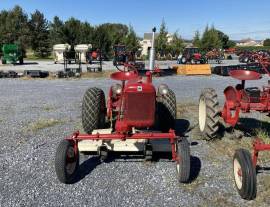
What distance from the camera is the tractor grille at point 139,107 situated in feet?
18.1

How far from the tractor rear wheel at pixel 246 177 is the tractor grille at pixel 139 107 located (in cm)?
142

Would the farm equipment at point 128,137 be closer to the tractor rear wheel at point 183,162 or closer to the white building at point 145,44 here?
the tractor rear wheel at point 183,162

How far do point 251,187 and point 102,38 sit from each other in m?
44.6

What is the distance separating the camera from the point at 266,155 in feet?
20.8

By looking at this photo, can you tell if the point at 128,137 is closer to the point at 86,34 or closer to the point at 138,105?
the point at 138,105

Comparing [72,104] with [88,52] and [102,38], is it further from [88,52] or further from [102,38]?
[102,38]

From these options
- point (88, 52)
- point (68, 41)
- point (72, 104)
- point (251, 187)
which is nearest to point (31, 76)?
point (72, 104)

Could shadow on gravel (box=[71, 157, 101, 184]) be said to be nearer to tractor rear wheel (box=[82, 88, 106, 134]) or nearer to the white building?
tractor rear wheel (box=[82, 88, 106, 134])

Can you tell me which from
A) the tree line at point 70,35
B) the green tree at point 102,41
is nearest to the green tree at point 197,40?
the tree line at point 70,35

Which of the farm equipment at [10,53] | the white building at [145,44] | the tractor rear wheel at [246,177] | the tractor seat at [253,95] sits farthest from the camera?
the white building at [145,44]

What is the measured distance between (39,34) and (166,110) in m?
49.3

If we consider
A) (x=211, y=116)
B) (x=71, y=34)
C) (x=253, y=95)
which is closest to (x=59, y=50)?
(x=71, y=34)

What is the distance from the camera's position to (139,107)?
555cm

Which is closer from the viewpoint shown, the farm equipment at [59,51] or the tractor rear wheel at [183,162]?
the tractor rear wheel at [183,162]
